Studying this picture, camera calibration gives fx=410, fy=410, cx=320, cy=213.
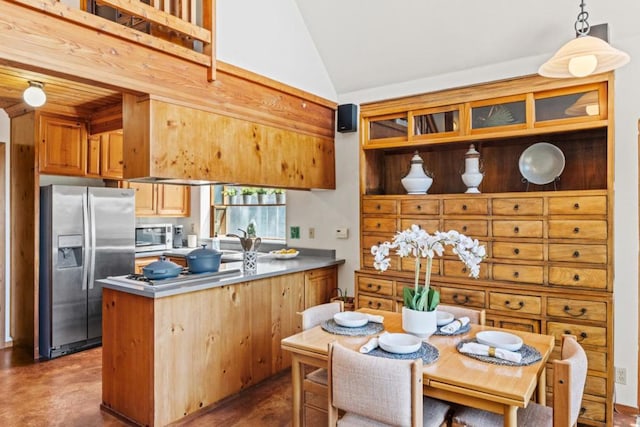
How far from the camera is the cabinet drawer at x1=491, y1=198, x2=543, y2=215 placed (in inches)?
114

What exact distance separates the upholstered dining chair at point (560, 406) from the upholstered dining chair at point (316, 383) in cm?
71

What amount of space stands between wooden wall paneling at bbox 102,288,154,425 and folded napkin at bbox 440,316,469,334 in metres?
1.71

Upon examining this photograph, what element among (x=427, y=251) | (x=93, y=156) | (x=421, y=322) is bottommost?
(x=421, y=322)

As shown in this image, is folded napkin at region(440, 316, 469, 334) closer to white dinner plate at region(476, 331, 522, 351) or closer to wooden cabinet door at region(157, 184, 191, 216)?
white dinner plate at region(476, 331, 522, 351)

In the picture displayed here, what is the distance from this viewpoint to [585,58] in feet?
6.72

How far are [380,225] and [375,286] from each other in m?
0.53

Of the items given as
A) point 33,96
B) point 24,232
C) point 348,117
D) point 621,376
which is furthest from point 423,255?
point 24,232

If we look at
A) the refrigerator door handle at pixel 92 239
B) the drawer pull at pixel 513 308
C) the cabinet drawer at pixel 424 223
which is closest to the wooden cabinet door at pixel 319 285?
the cabinet drawer at pixel 424 223

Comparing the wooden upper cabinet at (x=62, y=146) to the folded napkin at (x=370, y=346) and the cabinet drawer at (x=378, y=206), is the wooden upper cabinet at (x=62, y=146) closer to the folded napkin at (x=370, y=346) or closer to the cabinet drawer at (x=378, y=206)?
the cabinet drawer at (x=378, y=206)

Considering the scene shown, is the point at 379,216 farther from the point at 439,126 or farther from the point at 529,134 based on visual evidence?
the point at 529,134

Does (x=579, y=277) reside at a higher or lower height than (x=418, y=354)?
higher

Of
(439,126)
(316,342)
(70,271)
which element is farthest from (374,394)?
(70,271)

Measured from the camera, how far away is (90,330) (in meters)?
4.15

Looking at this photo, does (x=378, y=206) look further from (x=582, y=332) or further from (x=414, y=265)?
(x=582, y=332)
